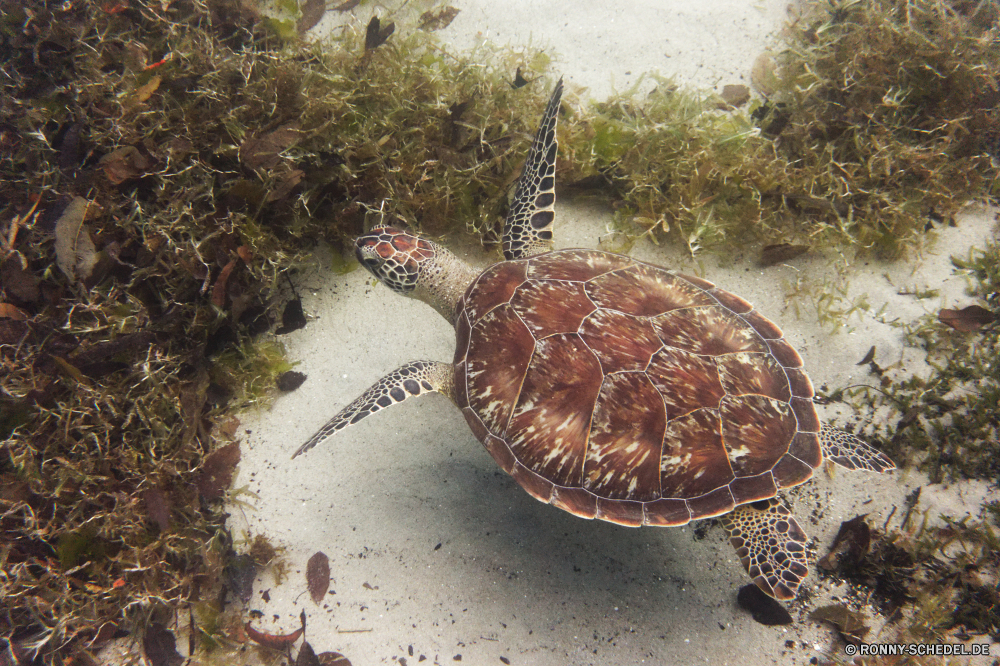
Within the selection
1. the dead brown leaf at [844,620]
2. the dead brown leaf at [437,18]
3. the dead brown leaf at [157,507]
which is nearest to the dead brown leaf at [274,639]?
the dead brown leaf at [157,507]

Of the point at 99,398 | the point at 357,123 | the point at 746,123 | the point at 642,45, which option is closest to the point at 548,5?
the point at 642,45

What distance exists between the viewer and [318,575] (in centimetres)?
204

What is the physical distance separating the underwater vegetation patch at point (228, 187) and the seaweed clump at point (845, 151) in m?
0.02

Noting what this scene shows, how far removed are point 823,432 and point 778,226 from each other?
130 cm

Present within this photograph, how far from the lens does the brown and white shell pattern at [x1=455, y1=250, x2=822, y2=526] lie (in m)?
1.62

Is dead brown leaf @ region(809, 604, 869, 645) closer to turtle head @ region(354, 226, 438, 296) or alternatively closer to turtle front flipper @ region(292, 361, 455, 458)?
turtle front flipper @ region(292, 361, 455, 458)

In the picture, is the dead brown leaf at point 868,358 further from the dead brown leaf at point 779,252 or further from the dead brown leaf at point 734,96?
the dead brown leaf at point 734,96

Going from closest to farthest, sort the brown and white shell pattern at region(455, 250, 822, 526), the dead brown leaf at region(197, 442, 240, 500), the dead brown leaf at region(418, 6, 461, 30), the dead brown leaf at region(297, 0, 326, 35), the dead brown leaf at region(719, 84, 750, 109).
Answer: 1. the brown and white shell pattern at region(455, 250, 822, 526)
2. the dead brown leaf at region(197, 442, 240, 500)
3. the dead brown leaf at region(719, 84, 750, 109)
4. the dead brown leaf at region(297, 0, 326, 35)
5. the dead brown leaf at region(418, 6, 461, 30)

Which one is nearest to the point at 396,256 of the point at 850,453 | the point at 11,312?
the point at 11,312

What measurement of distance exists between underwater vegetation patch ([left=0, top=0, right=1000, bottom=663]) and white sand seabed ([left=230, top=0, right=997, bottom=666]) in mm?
190

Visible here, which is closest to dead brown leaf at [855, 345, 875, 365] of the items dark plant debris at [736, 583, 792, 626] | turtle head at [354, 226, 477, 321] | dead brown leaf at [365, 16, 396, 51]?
dark plant debris at [736, 583, 792, 626]

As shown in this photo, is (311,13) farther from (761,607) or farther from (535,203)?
(761,607)

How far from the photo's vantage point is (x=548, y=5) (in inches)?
134

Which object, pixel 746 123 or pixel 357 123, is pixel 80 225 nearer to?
pixel 357 123
